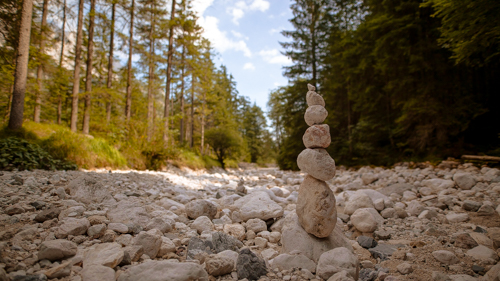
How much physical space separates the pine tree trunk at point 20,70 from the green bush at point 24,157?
105cm

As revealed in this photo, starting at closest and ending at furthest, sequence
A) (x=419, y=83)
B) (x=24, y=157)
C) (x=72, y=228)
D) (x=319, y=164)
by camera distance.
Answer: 1. (x=72, y=228)
2. (x=319, y=164)
3. (x=24, y=157)
4. (x=419, y=83)

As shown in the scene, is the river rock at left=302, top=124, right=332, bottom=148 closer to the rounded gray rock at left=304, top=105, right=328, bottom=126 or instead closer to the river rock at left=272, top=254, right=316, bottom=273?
the rounded gray rock at left=304, top=105, right=328, bottom=126

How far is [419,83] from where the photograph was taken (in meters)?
8.50

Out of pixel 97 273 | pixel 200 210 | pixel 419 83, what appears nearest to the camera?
pixel 97 273

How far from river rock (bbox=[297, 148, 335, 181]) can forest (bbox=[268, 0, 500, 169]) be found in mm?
5408

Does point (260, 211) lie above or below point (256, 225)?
above

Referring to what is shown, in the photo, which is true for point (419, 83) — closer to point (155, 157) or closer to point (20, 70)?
point (155, 157)

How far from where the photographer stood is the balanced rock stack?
220cm

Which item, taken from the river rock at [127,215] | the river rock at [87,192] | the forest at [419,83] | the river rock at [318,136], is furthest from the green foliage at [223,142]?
the river rock at [318,136]

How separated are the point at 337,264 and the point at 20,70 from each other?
26.7 feet

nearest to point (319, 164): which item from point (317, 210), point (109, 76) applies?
point (317, 210)

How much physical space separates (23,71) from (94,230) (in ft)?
Result: 20.8

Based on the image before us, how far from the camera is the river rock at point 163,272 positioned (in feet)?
4.72

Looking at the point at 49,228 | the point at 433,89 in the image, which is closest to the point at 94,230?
the point at 49,228
